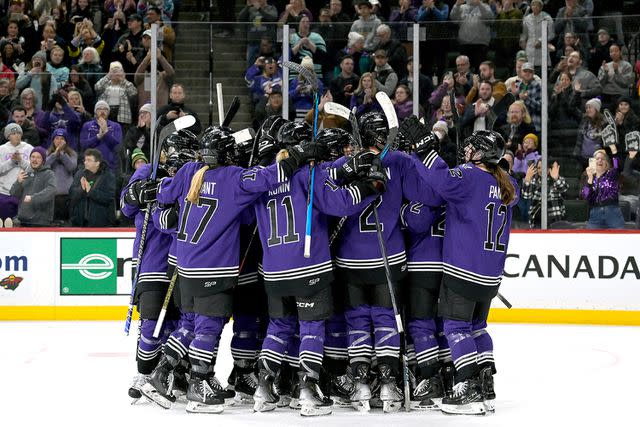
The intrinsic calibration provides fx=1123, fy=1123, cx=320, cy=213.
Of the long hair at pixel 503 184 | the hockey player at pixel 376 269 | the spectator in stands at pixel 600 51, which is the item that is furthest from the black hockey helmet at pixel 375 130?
the spectator in stands at pixel 600 51

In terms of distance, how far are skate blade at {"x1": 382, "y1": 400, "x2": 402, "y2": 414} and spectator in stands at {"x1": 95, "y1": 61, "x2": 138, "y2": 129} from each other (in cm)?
441

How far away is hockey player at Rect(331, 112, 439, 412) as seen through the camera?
5.73 metres

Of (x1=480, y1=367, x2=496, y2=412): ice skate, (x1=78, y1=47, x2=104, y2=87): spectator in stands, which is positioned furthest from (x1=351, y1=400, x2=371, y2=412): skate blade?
(x1=78, y1=47, x2=104, y2=87): spectator in stands

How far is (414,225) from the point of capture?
584 centimetres

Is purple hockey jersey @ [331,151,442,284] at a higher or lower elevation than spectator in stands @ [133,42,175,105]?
lower

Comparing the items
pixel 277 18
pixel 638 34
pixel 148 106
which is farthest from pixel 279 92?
pixel 638 34

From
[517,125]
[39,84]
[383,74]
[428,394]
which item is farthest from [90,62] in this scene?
[428,394]

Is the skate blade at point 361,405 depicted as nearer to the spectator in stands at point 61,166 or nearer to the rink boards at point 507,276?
the rink boards at point 507,276

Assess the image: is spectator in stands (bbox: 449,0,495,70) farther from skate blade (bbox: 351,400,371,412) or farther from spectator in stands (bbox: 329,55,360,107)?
skate blade (bbox: 351,400,371,412)

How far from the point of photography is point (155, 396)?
232 inches

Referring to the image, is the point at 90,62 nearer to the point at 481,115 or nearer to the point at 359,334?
the point at 481,115

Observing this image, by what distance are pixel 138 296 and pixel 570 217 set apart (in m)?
4.18

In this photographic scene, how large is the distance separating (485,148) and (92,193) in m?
4.46

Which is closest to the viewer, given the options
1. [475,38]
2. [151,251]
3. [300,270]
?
[300,270]
